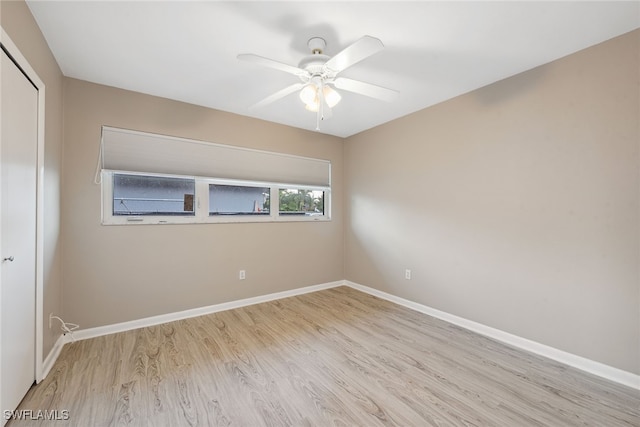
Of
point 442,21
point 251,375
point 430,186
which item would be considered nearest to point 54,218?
point 251,375

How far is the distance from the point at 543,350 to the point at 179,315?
Result: 3526 millimetres

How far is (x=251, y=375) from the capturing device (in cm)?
195

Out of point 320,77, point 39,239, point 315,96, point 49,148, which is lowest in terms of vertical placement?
point 39,239

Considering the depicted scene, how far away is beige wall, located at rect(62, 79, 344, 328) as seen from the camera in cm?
245

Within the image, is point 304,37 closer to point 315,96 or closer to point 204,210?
point 315,96

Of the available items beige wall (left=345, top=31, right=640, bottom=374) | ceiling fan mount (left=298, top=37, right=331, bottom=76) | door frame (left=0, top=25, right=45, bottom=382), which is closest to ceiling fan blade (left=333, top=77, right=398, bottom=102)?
ceiling fan mount (left=298, top=37, right=331, bottom=76)

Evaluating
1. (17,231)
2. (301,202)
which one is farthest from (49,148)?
(301,202)

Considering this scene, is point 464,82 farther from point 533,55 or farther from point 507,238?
point 507,238

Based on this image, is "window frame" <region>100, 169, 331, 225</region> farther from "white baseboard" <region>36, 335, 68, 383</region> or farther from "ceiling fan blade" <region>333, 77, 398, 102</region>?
"ceiling fan blade" <region>333, 77, 398, 102</region>

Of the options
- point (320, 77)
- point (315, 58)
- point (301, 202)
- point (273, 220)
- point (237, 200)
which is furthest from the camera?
point (301, 202)

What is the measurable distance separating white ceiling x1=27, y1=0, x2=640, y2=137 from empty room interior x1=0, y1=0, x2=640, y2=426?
0.06 ft

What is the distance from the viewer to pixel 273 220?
3604 millimetres

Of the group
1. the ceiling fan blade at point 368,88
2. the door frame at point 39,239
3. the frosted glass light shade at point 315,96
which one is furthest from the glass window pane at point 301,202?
the door frame at point 39,239

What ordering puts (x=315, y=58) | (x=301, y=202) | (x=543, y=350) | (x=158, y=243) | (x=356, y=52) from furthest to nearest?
1. (x=301, y=202)
2. (x=158, y=243)
3. (x=543, y=350)
4. (x=315, y=58)
5. (x=356, y=52)
